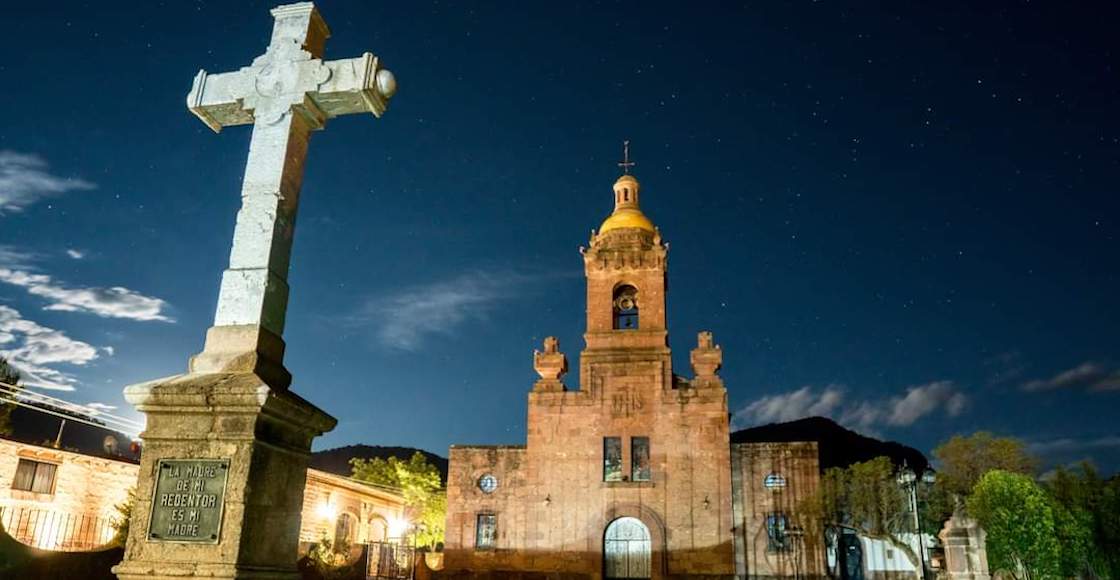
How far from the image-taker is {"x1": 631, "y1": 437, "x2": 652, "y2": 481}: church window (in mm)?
30156

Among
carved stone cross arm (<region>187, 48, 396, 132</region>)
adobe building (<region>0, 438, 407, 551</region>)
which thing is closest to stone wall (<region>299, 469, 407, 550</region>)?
adobe building (<region>0, 438, 407, 551</region>)

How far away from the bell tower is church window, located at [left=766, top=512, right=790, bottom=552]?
249 inches

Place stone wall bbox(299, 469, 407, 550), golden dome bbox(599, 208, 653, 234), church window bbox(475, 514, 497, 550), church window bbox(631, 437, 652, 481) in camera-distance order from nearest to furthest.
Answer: church window bbox(631, 437, 652, 481)
church window bbox(475, 514, 497, 550)
stone wall bbox(299, 469, 407, 550)
golden dome bbox(599, 208, 653, 234)

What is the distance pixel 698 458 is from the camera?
29844mm

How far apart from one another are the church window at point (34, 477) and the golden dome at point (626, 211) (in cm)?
2236

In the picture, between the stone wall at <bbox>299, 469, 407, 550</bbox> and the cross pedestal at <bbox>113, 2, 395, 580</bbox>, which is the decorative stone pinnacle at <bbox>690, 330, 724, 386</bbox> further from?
the cross pedestal at <bbox>113, 2, 395, 580</bbox>

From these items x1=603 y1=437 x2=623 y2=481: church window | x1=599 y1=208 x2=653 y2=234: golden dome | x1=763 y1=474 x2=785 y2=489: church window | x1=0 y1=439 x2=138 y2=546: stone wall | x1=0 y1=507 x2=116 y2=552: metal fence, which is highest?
x1=599 y1=208 x2=653 y2=234: golden dome

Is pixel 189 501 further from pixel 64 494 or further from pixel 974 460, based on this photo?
pixel 974 460

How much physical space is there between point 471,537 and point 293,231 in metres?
25.3

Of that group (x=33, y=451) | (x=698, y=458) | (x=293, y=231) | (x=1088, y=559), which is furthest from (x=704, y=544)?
(x=293, y=231)

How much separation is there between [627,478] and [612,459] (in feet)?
3.26

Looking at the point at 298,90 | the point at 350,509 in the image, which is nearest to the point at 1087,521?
the point at 350,509

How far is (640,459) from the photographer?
99.7 ft

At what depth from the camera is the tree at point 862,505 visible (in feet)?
91.3
